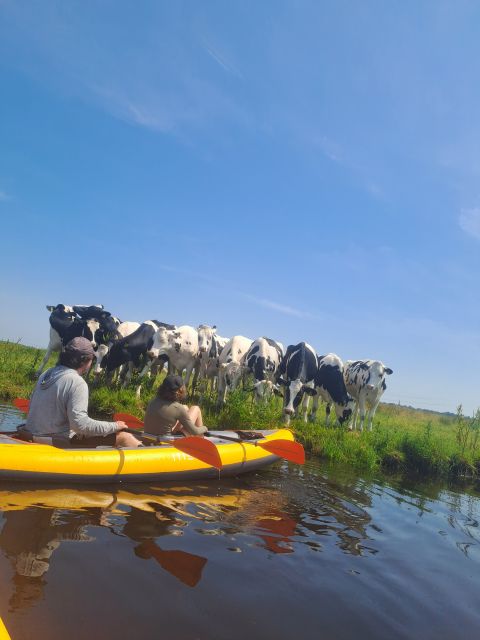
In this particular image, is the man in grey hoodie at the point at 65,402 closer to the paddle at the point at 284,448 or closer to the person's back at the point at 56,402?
the person's back at the point at 56,402

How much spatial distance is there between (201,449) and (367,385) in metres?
10.7

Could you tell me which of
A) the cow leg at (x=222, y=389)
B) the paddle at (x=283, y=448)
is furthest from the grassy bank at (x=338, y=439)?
the paddle at (x=283, y=448)

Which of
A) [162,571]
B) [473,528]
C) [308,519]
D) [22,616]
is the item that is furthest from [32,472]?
[473,528]

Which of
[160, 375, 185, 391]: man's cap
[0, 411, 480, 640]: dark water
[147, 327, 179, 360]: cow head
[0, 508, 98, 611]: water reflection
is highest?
[147, 327, 179, 360]: cow head

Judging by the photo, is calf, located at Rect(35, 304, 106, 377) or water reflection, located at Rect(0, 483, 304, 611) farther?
calf, located at Rect(35, 304, 106, 377)

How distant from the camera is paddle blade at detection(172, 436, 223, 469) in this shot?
6.42 metres

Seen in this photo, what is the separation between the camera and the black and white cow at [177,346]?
15.7 meters

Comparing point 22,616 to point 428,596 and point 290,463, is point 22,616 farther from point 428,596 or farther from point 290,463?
point 290,463

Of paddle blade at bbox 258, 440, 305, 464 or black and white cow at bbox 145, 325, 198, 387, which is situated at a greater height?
black and white cow at bbox 145, 325, 198, 387

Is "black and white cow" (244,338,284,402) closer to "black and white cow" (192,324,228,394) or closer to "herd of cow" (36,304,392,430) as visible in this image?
"herd of cow" (36,304,392,430)

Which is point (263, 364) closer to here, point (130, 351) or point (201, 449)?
point (130, 351)

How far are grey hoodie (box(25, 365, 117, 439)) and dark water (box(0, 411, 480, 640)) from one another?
70 centimetres

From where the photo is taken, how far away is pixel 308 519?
611 centimetres

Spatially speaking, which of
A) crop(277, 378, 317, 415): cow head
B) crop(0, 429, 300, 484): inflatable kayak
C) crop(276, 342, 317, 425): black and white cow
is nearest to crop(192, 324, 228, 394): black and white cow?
crop(276, 342, 317, 425): black and white cow
